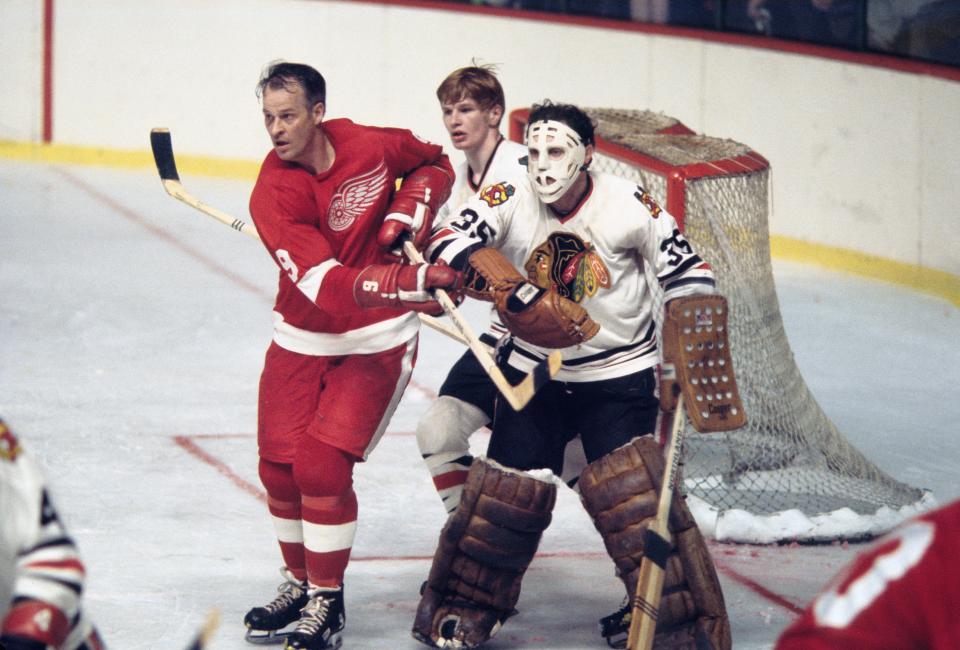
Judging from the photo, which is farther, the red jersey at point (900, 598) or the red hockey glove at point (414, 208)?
the red hockey glove at point (414, 208)

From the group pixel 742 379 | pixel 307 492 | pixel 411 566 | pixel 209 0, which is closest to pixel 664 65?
pixel 209 0

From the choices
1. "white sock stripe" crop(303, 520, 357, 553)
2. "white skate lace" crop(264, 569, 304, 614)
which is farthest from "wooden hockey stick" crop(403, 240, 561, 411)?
"white skate lace" crop(264, 569, 304, 614)

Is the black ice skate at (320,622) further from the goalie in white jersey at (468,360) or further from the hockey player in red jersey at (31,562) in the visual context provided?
the hockey player in red jersey at (31,562)

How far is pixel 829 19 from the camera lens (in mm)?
8648

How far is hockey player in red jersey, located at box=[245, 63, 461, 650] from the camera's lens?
3.74m

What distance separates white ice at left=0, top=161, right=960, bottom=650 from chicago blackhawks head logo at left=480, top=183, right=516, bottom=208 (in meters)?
1.07

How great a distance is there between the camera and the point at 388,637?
13.1 ft

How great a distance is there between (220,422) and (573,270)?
247 centimetres

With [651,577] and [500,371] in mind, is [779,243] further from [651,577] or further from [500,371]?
[651,577]

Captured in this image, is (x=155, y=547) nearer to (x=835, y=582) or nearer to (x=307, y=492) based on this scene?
(x=307, y=492)

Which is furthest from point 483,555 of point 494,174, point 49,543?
point 49,543

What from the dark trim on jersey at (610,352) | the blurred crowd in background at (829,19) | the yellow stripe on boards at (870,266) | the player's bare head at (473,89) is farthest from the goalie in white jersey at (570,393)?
the blurred crowd in background at (829,19)

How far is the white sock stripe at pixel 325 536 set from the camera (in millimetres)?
3828

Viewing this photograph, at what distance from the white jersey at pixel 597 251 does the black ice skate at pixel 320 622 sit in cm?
75
